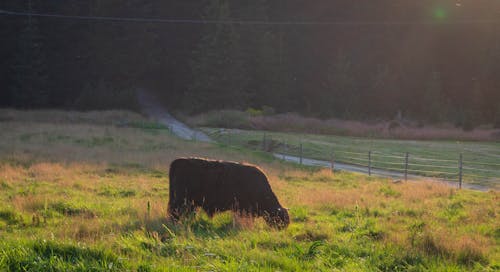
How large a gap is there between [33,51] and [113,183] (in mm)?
54714

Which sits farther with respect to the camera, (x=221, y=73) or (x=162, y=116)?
(x=221, y=73)

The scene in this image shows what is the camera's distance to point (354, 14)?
Answer: 77.4 meters

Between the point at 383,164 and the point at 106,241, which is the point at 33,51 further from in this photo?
the point at 106,241

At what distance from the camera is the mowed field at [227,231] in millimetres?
6848

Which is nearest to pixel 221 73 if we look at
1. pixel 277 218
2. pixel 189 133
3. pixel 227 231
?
pixel 189 133

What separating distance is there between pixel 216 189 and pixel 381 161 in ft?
71.8

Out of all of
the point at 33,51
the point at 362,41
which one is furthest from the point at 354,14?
the point at 33,51

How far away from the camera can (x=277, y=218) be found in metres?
10.2

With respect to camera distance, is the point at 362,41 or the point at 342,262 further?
the point at 362,41

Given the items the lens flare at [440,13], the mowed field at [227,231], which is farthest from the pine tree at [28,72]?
the lens flare at [440,13]

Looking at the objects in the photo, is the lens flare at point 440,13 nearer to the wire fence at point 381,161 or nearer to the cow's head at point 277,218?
the wire fence at point 381,161

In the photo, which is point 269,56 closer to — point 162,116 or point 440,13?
point 162,116

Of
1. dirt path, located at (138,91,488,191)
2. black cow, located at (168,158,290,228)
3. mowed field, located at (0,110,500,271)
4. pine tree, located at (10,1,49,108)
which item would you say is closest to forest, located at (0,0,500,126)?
pine tree, located at (10,1,49,108)

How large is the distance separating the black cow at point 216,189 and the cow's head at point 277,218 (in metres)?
0.22
